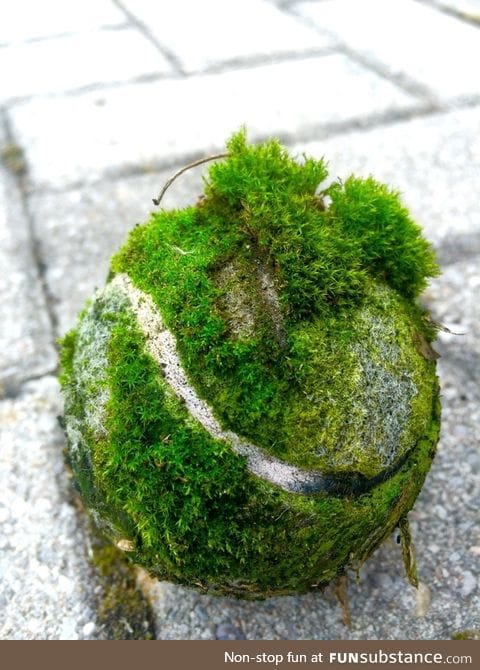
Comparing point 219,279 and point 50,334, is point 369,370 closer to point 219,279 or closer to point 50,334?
point 219,279

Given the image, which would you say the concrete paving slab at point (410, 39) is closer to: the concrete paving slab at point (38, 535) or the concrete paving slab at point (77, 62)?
the concrete paving slab at point (77, 62)

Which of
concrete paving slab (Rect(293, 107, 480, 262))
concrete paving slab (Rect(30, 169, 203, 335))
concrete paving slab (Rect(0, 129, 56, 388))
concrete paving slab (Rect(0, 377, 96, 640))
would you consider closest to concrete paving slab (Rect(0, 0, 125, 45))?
concrete paving slab (Rect(30, 169, 203, 335))

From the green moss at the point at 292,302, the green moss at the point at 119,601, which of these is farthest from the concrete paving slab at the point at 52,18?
the green moss at the point at 119,601


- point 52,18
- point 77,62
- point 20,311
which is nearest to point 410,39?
point 77,62

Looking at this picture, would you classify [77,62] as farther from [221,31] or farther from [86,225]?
[86,225]

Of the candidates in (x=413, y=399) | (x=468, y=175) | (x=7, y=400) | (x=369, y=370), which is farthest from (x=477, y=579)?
(x=468, y=175)
